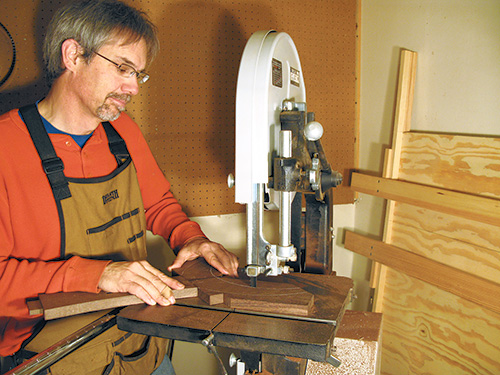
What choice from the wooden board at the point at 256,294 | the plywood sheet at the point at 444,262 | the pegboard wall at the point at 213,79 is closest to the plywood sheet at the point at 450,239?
the plywood sheet at the point at 444,262

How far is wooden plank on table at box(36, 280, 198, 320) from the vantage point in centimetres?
119

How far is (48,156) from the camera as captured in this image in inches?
57.3

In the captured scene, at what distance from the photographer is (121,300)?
1.26 meters

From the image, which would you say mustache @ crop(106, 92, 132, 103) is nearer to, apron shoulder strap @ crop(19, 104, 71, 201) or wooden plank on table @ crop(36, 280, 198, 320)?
apron shoulder strap @ crop(19, 104, 71, 201)

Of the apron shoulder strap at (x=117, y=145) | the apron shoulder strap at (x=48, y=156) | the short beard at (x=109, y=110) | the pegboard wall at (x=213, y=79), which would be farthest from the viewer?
the pegboard wall at (x=213, y=79)

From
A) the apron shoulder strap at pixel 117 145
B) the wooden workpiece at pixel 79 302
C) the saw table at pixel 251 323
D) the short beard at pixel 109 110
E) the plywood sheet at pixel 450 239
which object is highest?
the short beard at pixel 109 110

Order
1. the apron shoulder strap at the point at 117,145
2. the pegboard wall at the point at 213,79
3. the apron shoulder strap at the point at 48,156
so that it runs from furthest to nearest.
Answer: the pegboard wall at the point at 213,79
the apron shoulder strap at the point at 117,145
the apron shoulder strap at the point at 48,156

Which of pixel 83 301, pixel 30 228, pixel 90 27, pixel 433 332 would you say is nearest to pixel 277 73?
pixel 90 27

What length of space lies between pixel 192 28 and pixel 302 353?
1.72 meters

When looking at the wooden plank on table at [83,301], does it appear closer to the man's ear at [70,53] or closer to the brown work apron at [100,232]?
the brown work apron at [100,232]

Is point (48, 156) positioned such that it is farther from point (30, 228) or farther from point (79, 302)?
point (79, 302)

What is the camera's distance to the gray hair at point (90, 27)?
5.01ft

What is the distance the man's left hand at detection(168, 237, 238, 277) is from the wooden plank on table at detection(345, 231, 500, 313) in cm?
103

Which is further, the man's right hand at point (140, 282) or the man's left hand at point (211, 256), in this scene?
the man's left hand at point (211, 256)
